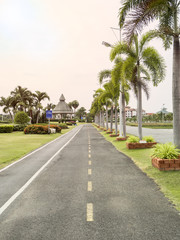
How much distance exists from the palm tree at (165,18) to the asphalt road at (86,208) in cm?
382

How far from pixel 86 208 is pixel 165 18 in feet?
34.9

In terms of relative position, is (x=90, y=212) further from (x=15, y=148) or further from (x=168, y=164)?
(x=15, y=148)

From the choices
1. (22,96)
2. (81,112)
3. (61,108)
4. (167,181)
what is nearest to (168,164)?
(167,181)

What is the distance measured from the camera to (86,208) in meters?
5.05

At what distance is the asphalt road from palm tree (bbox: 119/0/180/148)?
12.5 feet

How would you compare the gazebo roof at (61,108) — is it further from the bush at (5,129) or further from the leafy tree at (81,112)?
the bush at (5,129)

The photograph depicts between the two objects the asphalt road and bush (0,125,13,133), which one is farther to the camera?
bush (0,125,13,133)

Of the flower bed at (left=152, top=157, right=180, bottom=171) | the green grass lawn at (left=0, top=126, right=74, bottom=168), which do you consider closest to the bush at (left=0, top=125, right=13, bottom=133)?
the green grass lawn at (left=0, top=126, right=74, bottom=168)

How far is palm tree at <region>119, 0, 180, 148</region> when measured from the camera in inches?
377

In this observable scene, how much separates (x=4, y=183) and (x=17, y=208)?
2.59m

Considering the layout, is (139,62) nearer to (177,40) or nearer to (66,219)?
(177,40)

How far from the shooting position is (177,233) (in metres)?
3.87

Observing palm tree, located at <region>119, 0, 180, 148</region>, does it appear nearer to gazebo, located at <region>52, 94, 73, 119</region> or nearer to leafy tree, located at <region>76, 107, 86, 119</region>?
gazebo, located at <region>52, 94, 73, 119</region>

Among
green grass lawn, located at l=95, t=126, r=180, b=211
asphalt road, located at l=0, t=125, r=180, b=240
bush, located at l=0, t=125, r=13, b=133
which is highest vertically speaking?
bush, located at l=0, t=125, r=13, b=133
